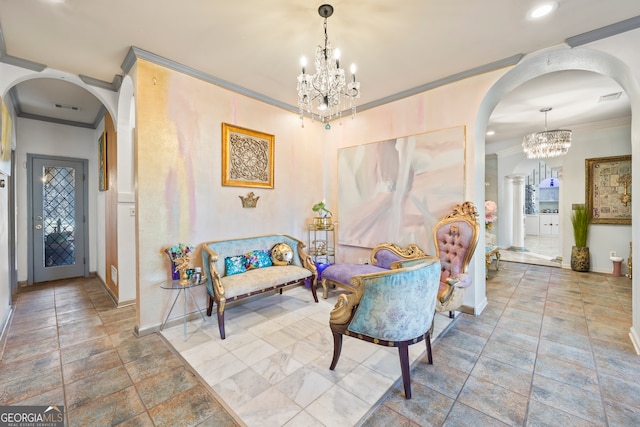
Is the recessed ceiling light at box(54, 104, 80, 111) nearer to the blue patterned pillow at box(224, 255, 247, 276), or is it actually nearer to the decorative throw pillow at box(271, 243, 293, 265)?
the blue patterned pillow at box(224, 255, 247, 276)

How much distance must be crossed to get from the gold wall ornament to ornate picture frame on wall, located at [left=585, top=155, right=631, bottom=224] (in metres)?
6.36

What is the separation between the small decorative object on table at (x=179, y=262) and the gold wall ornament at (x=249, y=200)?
101 centimetres

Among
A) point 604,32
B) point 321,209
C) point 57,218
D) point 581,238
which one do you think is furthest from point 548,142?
point 57,218

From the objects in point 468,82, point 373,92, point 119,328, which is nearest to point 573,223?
point 468,82

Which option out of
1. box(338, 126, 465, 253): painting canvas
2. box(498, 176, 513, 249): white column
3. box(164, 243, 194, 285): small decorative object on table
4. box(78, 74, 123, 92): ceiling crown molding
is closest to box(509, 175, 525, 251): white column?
box(498, 176, 513, 249): white column

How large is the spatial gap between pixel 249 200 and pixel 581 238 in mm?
6355

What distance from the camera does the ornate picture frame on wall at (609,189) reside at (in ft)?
15.9

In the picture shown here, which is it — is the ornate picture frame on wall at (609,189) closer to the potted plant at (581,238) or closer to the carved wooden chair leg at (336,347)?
the potted plant at (581,238)

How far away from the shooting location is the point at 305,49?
2.66 meters

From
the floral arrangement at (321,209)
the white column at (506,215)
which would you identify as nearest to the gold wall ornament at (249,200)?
the floral arrangement at (321,209)

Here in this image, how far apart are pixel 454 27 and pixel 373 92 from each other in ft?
4.71

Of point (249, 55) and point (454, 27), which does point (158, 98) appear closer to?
point (249, 55)

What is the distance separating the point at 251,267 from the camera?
345 cm

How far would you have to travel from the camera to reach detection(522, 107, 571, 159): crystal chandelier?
447cm
